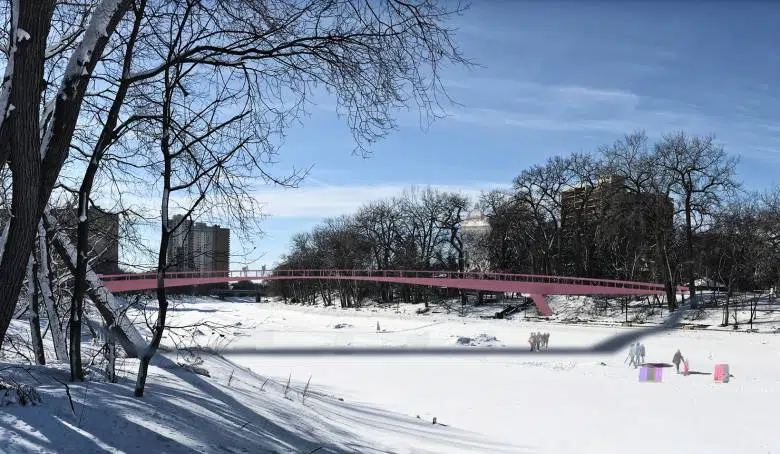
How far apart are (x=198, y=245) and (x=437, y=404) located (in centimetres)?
957

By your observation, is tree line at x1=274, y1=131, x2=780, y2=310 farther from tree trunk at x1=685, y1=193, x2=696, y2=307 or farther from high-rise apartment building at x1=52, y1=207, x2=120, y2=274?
high-rise apartment building at x1=52, y1=207, x2=120, y2=274

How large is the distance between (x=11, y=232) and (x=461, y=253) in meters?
59.8

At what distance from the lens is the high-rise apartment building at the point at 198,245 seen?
6.51 m

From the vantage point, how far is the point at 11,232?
13.5ft

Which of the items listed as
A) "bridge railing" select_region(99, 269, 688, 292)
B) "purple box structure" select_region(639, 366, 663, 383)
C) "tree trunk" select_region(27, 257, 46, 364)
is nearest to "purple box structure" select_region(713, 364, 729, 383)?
"purple box structure" select_region(639, 366, 663, 383)

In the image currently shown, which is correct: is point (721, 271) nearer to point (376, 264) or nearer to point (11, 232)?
point (376, 264)

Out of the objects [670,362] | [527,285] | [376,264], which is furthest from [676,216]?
[376,264]

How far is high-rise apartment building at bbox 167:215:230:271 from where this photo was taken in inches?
256

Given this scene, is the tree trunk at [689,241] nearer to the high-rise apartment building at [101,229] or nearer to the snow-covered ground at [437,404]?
the snow-covered ground at [437,404]

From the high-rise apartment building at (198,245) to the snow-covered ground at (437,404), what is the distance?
1.00 m

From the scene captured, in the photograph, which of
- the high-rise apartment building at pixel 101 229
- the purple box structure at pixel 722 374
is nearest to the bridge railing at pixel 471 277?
the high-rise apartment building at pixel 101 229

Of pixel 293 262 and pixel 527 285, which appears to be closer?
pixel 527 285

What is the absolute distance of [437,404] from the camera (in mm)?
15172

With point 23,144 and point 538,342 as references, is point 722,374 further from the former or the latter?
point 23,144
